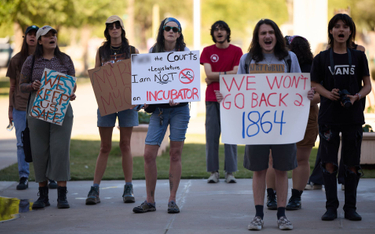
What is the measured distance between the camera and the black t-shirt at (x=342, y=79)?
5.17 meters

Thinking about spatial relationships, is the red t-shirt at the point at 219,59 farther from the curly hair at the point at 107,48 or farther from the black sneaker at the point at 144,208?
the black sneaker at the point at 144,208

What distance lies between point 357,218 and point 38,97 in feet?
12.4

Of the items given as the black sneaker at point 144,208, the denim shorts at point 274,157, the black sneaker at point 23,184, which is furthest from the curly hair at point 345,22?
the black sneaker at point 23,184

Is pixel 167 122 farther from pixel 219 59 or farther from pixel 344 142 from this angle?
pixel 219 59

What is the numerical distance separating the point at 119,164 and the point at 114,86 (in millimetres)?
3548

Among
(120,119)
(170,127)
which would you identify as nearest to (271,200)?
(170,127)

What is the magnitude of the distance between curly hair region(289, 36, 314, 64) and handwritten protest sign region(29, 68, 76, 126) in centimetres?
261

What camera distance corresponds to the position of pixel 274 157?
199 inches

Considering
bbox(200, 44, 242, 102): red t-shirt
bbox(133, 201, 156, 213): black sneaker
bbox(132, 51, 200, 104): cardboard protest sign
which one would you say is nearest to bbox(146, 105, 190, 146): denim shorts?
bbox(132, 51, 200, 104): cardboard protest sign

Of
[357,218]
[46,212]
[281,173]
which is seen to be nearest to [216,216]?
[281,173]

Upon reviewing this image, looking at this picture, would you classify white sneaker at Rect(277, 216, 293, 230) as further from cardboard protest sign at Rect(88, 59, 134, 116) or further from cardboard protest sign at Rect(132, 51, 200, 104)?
cardboard protest sign at Rect(88, 59, 134, 116)

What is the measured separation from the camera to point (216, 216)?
5.65 m

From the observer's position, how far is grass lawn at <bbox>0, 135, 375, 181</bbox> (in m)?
8.27

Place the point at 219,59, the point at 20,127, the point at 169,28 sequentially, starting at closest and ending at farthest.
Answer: the point at 169,28, the point at 20,127, the point at 219,59
